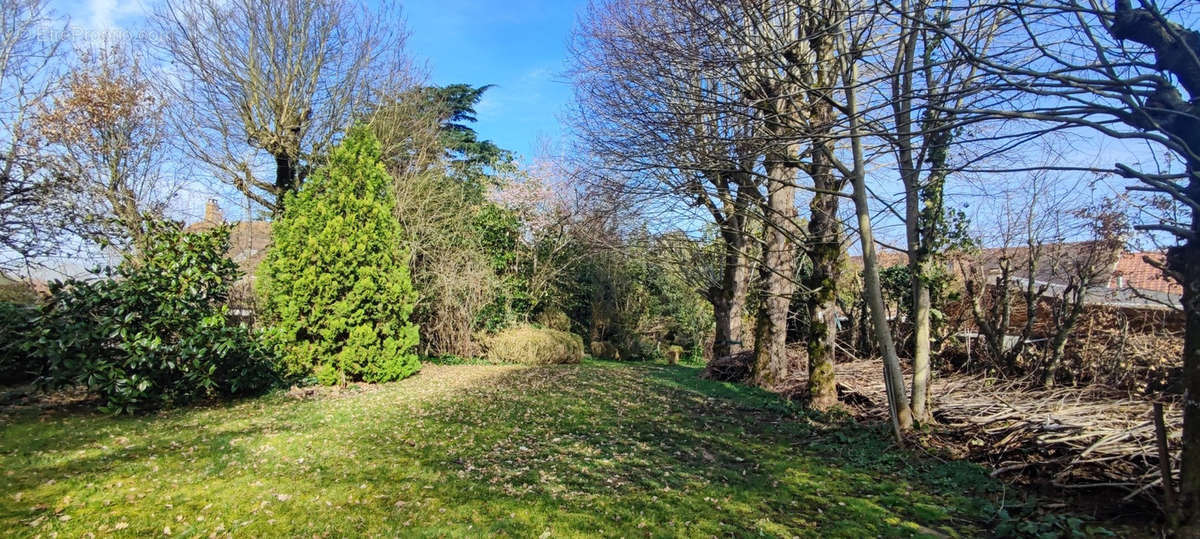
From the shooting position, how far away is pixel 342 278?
9.21 meters

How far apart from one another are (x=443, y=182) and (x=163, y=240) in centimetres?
869

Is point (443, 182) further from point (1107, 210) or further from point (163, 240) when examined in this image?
point (1107, 210)

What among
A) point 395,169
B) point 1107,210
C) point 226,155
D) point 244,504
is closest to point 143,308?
point 244,504

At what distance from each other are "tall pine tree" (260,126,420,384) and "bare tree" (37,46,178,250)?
13.9ft

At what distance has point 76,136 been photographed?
38.3 feet

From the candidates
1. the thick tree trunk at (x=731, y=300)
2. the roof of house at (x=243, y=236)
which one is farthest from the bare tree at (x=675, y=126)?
the roof of house at (x=243, y=236)

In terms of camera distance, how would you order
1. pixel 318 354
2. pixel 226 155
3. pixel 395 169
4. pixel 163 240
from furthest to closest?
pixel 395 169, pixel 226 155, pixel 318 354, pixel 163 240

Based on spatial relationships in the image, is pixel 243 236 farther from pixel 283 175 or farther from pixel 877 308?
pixel 877 308

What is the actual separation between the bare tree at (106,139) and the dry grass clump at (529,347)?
7.75 meters

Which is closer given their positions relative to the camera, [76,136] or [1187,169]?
[1187,169]

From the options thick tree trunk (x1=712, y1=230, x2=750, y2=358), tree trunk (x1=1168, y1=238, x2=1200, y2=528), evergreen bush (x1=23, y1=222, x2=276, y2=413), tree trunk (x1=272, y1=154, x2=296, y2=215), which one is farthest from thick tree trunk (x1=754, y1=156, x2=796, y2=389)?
tree trunk (x1=272, y1=154, x2=296, y2=215)

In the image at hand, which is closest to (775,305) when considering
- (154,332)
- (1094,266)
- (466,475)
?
(1094,266)

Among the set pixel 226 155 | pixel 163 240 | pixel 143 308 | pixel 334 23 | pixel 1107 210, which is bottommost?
pixel 143 308

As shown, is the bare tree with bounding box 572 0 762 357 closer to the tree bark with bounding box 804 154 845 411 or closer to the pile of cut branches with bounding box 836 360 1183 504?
the tree bark with bounding box 804 154 845 411
